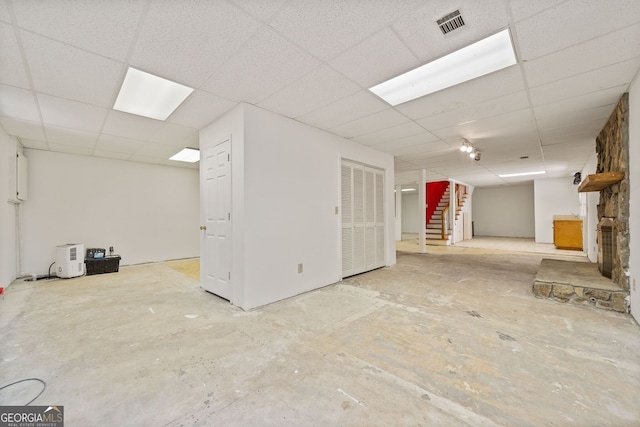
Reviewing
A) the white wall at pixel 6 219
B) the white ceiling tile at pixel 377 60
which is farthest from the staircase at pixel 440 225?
the white wall at pixel 6 219

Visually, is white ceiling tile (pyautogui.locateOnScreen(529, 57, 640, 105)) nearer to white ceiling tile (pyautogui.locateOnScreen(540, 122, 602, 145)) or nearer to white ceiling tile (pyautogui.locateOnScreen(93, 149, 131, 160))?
white ceiling tile (pyautogui.locateOnScreen(540, 122, 602, 145))

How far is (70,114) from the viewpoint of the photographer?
325cm

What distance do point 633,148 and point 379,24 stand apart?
311 cm

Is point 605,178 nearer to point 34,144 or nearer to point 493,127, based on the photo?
point 493,127

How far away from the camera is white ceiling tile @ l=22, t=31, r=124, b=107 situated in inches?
79.0

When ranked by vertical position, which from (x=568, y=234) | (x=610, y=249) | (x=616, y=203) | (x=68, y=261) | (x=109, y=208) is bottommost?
(x=68, y=261)

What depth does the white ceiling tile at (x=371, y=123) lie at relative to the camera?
3.43 m

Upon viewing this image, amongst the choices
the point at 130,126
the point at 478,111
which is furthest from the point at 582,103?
the point at 130,126

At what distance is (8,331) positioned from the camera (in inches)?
97.5

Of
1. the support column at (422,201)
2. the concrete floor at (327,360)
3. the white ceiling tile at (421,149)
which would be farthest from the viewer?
the support column at (422,201)

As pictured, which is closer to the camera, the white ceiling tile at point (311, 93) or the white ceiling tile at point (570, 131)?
the white ceiling tile at point (311, 93)

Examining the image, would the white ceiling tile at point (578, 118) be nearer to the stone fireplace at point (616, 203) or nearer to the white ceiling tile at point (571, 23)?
the stone fireplace at point (616, 203)

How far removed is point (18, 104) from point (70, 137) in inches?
52.9

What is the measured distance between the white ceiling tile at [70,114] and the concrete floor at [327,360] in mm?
2430
